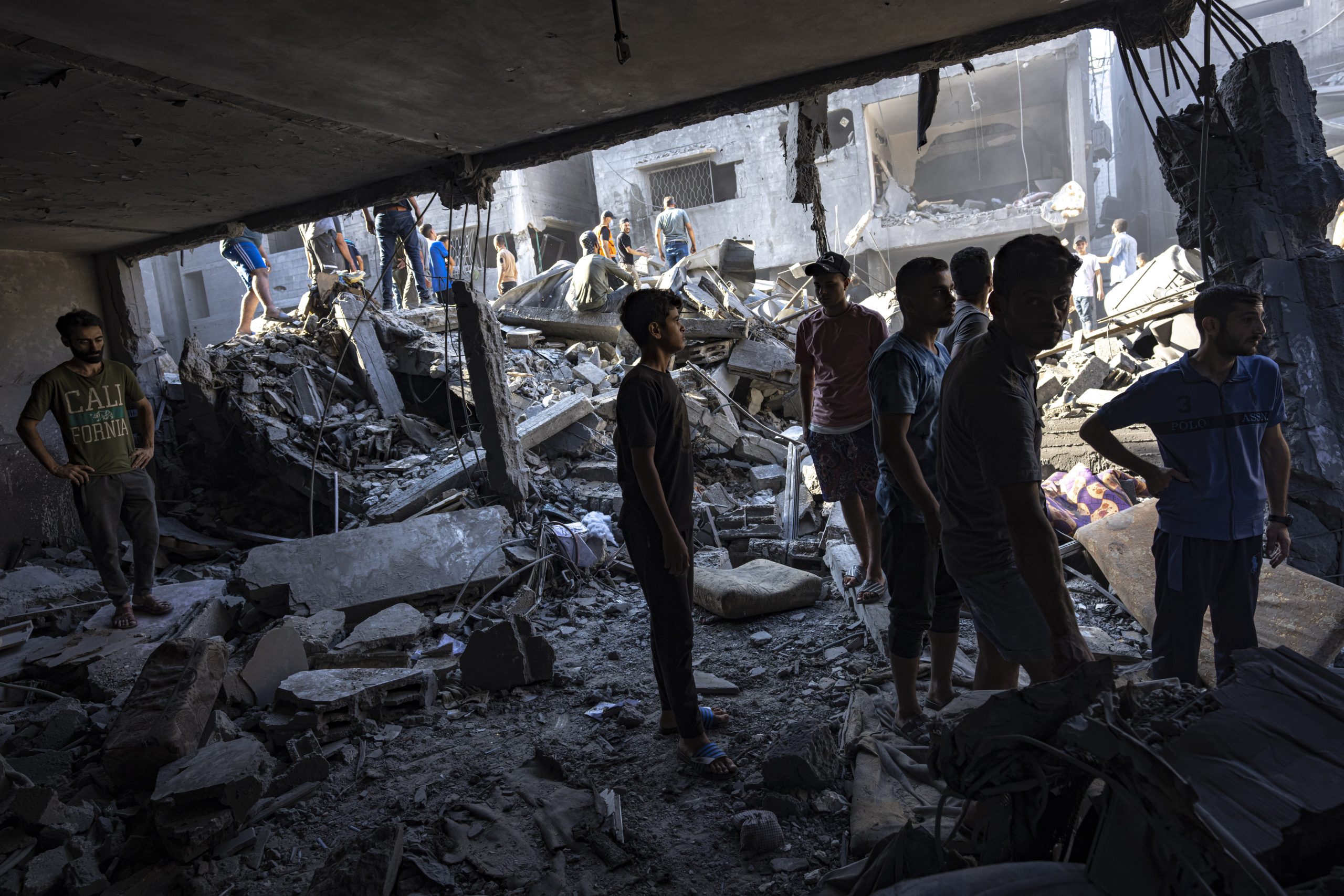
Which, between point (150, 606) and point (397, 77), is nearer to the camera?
point (397, 77)

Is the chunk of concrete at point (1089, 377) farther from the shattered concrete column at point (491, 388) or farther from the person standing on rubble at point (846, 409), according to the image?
the shattered concrete column at point (491, 388)

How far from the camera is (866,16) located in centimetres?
382

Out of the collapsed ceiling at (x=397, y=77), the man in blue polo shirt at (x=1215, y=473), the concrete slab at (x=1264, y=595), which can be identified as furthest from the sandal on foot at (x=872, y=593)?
the collapsed ceiling at (x=397, y=77)

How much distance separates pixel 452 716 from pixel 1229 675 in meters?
3.54

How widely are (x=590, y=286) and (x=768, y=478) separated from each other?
4.59m

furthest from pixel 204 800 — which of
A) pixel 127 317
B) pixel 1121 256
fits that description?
pixel 1121 256

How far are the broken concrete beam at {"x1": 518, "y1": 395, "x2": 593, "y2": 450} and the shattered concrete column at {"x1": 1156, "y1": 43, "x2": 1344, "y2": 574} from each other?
575cm

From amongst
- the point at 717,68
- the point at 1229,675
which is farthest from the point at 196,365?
the point at 1229,675

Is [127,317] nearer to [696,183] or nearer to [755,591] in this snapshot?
[755,591]

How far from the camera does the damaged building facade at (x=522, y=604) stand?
1482mm

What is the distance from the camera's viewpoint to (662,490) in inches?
116

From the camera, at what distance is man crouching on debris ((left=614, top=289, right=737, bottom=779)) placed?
9.64 feet

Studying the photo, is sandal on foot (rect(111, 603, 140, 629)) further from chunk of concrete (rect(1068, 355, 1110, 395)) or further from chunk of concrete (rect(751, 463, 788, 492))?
chunk of concrete (rect(1068, 355, 1110, 395))

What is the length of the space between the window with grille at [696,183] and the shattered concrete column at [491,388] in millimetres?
16548
